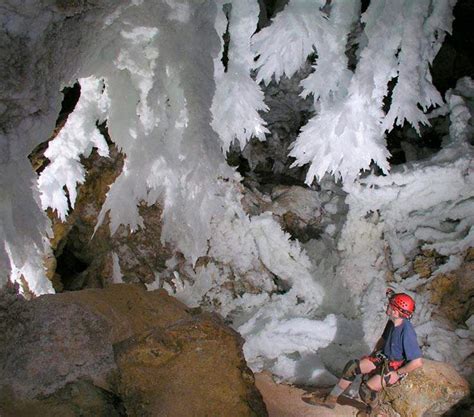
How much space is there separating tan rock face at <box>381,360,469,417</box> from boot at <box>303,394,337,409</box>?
43 centimetres

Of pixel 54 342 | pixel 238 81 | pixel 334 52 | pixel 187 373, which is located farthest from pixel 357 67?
pixel 54 342

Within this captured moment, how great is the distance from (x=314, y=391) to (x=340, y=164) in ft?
6.92

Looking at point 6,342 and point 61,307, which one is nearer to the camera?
point 6,342

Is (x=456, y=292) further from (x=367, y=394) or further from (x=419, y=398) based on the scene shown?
(x=367, y=394)

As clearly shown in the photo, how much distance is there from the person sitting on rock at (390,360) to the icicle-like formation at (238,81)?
1.77 m

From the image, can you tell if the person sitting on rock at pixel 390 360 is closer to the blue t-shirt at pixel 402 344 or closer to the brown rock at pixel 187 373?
the blue t-shirt at pixel 402 344

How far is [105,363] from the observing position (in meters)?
2.71

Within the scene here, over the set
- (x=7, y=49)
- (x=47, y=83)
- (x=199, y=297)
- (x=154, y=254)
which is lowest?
(x=199, y=297)

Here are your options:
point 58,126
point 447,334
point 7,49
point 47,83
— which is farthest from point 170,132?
point 447,334

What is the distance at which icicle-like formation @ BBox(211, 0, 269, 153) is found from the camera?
3436mm

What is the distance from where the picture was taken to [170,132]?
3705 millimetres

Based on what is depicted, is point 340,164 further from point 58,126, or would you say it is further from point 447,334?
point 58,126

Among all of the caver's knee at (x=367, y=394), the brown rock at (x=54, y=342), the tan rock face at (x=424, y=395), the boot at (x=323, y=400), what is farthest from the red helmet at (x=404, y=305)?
the brown rock at (x=54, y=342)

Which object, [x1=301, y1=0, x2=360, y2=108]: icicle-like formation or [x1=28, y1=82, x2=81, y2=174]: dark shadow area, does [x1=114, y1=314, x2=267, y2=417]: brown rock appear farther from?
[x1=28, y1=82, x2=81, y2=174]: dark shadow area
